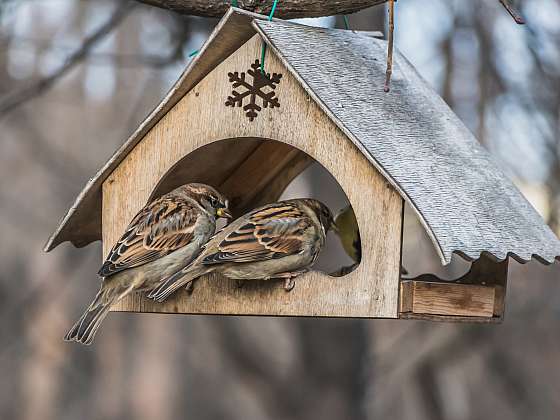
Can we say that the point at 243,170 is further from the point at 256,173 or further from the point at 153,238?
the point at 153,238

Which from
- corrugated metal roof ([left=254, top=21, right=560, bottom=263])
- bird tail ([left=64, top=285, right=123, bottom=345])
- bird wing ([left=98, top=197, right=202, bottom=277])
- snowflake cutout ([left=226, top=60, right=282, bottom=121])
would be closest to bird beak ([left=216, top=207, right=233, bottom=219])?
bird wing ([left=98, top=197, right=202, bottom=277])

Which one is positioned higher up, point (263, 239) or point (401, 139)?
point (401, 139)

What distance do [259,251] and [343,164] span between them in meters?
0.41

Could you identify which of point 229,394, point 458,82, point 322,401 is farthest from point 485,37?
point 229,394

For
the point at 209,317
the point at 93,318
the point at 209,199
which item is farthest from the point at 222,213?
the point at 209,317

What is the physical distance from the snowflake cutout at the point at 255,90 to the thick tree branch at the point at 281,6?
498mm

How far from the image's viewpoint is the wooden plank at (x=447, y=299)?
3559mm

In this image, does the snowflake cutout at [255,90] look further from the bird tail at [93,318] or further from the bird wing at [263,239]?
the bird tail at [93,318]

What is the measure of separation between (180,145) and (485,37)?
4136 millimetres

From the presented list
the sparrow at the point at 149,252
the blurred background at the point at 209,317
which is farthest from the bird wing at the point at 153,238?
the blurred background at the point at 209,317

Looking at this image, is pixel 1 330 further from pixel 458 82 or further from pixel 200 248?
pixel 200 248

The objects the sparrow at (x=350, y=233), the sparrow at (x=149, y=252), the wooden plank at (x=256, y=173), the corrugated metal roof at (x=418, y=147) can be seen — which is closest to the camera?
the corrugated metal roof at (x=418, y=147)

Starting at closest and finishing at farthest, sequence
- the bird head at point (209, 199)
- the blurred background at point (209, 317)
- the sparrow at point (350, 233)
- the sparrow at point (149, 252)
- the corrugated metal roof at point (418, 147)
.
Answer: the corrugated metal roof at point (418, 147)
the sparrow at point (149, 252)
the bird head at point (209, 199)
the sparrow at point (350, 233)
the blurred background at point (209, 317)

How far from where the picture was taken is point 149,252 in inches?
149
